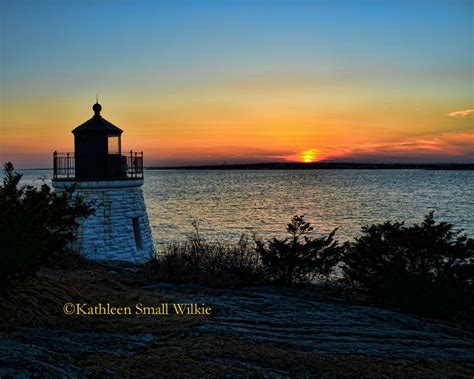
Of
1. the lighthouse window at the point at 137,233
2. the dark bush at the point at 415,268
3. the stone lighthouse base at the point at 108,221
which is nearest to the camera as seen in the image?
the dark bush at the point at 415,268

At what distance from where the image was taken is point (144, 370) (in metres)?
5.27

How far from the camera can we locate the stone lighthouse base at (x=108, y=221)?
1631 centimetres

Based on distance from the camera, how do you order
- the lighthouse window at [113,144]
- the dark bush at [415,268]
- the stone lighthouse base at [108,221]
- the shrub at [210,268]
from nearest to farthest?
the dark bush at [415,268] < the shrub at [210,268] < the stone lighthouse base at [108,221] < the lighthouse window at [113,144]

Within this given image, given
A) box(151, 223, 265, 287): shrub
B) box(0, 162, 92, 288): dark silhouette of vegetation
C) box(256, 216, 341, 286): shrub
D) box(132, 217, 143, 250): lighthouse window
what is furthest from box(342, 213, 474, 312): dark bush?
box(132, 217, 143, 250): lighthouse window

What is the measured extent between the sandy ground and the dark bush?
0.95m

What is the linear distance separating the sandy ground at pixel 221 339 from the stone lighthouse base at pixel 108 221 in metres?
6.74

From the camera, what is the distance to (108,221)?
1645 centimetres

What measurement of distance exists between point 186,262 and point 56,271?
339 cm

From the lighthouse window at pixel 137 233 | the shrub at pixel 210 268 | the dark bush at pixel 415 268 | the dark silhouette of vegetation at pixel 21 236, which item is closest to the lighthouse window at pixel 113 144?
the lighthouse window at pixel 137 233

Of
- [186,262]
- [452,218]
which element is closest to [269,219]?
[452,218]

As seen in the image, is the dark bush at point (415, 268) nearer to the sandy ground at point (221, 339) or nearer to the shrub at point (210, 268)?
the sandy ground at point (221, 339)

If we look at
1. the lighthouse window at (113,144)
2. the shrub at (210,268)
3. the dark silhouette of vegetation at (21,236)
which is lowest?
the shrub at (210,268)

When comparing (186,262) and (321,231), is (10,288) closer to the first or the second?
(186,262)

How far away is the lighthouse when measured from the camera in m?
16.3
